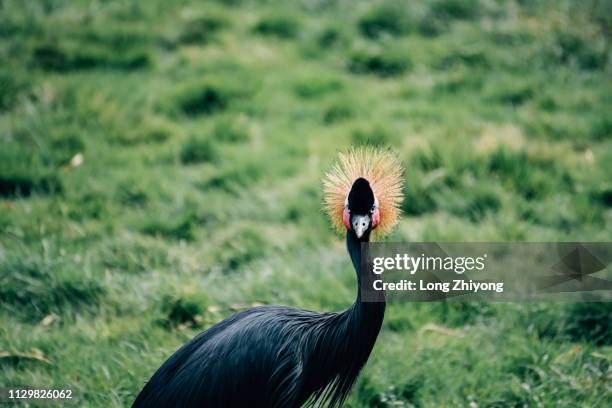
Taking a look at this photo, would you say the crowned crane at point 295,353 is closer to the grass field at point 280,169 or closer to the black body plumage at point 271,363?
the black body plumage at point 271,363

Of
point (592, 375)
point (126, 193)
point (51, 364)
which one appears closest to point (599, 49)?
point (592, 375)

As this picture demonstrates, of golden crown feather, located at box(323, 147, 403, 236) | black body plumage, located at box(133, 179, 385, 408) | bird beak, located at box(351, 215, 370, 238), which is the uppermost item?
golden crown feather, located at box(323, 147, 403, 236)

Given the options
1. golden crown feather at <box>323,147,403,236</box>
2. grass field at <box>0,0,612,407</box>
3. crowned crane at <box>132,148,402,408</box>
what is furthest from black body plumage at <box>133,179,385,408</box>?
grass field at <box>0,0,612,407</box>

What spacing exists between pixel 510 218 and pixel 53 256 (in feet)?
8.84

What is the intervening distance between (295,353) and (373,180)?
696 mm

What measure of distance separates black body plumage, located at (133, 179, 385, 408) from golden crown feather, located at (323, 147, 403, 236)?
Result: 16cm

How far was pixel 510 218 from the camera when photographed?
13.4ft

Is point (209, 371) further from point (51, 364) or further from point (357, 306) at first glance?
point (51, 364)

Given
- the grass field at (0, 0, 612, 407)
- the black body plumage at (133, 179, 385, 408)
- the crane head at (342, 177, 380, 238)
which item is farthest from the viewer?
the grass field at (0, 0, 612, 407)

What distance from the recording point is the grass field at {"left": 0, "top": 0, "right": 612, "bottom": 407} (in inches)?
124

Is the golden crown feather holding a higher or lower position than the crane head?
higher

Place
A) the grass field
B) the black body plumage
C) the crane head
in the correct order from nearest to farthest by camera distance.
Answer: the crane head < the black body plumage < the grass field

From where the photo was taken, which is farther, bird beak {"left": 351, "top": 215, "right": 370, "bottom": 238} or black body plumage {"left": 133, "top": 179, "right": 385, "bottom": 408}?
black body plumage {"left": 133, "top": 179, "right": 385, "bottom": 408}

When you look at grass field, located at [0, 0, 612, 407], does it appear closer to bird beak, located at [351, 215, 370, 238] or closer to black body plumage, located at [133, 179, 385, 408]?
black body plumage, located at [133, 179, 385, 408]
